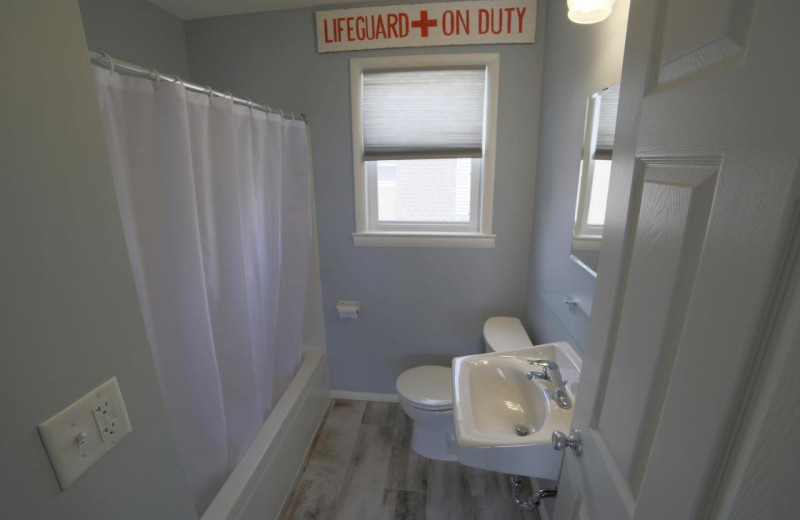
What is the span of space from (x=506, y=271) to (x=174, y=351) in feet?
5.48

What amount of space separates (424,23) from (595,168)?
1178 millimetres

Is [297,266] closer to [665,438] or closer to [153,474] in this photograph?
[153,474]

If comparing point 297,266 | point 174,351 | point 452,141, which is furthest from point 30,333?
point 452,141

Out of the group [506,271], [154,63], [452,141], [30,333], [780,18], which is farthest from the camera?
[506,271]

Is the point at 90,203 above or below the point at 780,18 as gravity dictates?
below

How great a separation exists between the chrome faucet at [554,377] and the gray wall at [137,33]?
2.30m

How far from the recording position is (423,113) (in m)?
1.89

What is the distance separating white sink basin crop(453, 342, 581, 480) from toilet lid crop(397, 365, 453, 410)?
39cm

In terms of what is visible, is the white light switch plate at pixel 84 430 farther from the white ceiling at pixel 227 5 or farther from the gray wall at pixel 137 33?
the white ceiling at pixel 227 5

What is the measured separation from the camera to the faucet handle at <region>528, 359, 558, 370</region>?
51.7 inches

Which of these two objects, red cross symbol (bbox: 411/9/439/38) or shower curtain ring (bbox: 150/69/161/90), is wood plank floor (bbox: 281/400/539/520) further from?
red cross symbol (bbox: 411/9/439/38)

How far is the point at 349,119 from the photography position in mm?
1945

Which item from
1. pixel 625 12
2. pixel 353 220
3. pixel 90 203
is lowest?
pixel 353 220

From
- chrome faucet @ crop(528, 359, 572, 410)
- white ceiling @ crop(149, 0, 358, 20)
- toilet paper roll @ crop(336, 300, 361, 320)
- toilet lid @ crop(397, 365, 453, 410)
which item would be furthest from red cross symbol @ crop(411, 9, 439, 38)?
toilet lid @ crop(397, 365, 453, 410)
